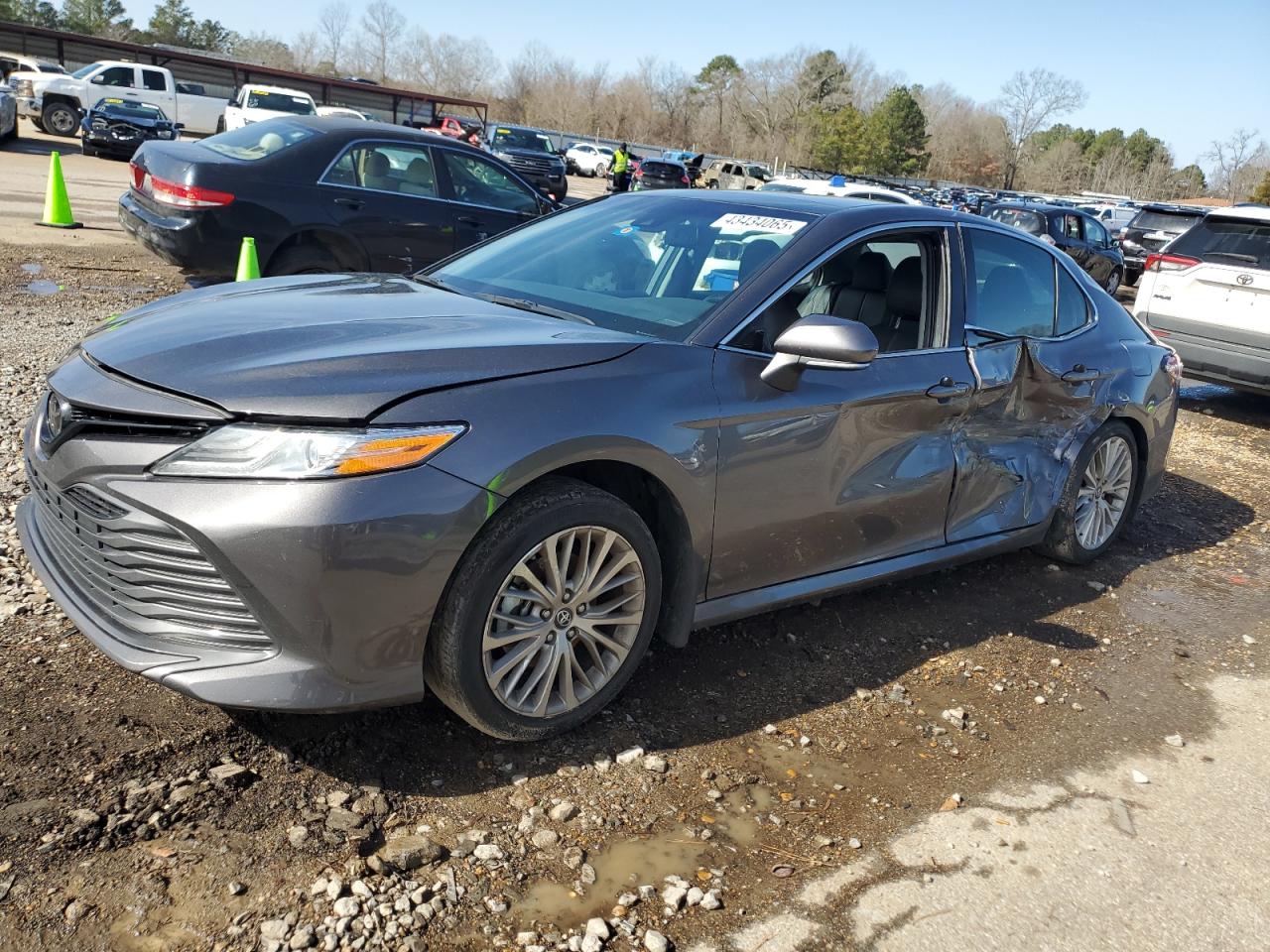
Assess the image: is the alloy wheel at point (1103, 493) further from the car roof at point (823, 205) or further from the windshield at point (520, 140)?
the windshield at point (520, 140)

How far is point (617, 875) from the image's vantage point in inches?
102

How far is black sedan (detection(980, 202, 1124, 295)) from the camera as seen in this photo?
58.7ft

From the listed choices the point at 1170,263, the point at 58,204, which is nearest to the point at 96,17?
the point at 58,204

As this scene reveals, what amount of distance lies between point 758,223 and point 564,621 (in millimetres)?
1708

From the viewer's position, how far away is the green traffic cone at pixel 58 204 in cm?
Answer: 1148

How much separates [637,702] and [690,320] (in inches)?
49.9

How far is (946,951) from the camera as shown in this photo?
2426 mm

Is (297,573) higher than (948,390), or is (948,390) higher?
(948,390)

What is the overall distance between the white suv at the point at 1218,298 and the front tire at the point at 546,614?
7545 mm

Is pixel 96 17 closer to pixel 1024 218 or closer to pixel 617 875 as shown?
pixel 1024 218

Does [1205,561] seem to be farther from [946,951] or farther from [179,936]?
[179,936]

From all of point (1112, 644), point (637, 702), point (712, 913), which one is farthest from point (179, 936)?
point (1112, 644)

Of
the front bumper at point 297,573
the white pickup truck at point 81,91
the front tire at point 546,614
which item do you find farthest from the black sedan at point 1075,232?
the white pickup truck at point 81,91

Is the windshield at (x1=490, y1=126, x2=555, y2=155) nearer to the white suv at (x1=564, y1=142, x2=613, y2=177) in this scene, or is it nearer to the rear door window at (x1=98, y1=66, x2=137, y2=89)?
the white suv at (x1=564, y1=142, x2=613, y2=177)
